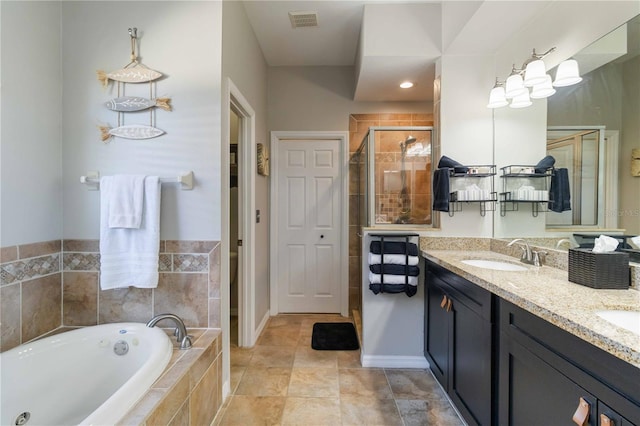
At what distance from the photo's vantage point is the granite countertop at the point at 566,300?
0.71 meters

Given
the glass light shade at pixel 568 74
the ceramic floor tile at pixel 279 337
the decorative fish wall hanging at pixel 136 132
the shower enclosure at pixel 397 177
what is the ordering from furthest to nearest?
1. the ceramic floor tile at pixel 279 337
2. the shower enclosure at pixel 397 177
3. the decorative fish wall hanging at pixel 136 132
4. the glass light shade at pixel 568 74

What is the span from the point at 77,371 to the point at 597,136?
2863 millimetres

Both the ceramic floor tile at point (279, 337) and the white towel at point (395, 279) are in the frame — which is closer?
the white towel at point (395, 279)

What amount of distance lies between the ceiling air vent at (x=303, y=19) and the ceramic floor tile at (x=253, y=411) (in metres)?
2.84

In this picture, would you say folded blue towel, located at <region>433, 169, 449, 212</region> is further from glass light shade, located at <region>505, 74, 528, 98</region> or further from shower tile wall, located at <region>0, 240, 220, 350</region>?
shower tile wall, located at <region>0, 240, 220, 350</region>

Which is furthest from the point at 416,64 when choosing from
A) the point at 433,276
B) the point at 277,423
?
the point at 277,423

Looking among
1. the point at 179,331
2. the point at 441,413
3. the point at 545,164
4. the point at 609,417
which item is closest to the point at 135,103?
the point at 179,331

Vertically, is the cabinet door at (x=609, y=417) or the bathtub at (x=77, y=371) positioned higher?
the cabinet door at (x=609, y=417)

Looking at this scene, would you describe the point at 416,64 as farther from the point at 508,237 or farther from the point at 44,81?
the point at 44,81

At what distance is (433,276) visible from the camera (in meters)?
2.01

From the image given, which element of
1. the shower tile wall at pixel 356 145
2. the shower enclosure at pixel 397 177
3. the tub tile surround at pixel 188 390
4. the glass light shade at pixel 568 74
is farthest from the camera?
the shower tile wall at pixel 356 145

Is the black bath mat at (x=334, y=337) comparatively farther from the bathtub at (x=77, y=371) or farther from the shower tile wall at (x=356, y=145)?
the bathtub at (x=77, y=371)

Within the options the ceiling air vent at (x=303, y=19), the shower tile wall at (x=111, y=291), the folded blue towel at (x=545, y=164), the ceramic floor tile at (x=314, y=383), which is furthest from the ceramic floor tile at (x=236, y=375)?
the ceiling air vent at (x=303, y=19)

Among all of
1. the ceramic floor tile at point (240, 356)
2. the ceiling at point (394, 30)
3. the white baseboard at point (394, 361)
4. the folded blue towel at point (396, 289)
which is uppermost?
the ceiling at point (394, 30)
